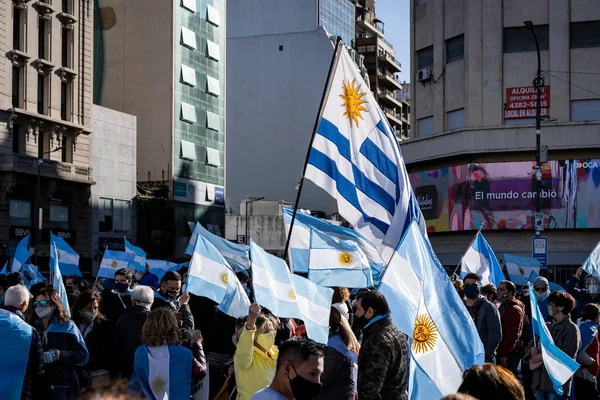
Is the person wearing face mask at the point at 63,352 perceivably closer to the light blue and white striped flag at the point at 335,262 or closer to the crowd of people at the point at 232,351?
the crowd of people at the point at 232,351

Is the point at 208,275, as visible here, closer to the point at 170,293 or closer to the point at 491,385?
the point at 170,293

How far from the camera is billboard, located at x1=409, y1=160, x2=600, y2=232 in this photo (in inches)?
1715

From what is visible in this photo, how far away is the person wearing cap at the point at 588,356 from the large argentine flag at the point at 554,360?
1.86 metres

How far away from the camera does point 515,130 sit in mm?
44281

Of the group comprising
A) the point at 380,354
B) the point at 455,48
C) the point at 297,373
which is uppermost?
the point at 455,48

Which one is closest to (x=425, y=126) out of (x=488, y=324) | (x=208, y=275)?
(x=488, y=324)

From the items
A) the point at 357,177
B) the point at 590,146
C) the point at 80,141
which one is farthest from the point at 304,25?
the point at 357,177

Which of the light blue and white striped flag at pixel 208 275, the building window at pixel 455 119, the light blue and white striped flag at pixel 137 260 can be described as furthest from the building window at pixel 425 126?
the light blue and white striped flag at pixel 208 275

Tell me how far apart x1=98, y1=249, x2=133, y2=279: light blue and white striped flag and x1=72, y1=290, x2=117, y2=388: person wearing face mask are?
1162cm

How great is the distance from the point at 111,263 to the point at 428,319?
1516 cm

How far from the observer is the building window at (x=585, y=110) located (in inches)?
1740

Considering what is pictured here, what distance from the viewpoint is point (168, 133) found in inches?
2295

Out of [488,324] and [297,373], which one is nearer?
[297,373]

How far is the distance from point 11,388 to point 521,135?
3880 cm
